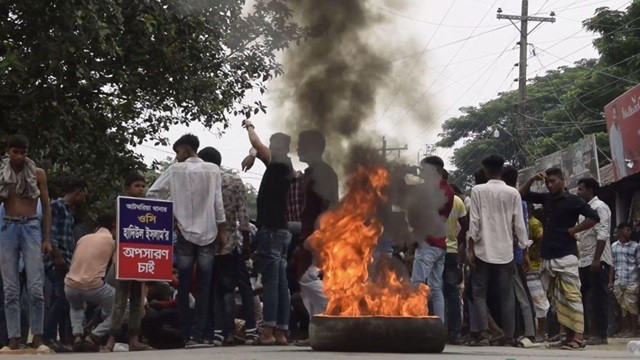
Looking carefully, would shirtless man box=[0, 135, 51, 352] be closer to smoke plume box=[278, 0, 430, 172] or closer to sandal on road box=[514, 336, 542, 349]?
smoke plume box=[278, 0, 430, 172]

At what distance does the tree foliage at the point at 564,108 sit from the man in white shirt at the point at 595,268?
10.8 m

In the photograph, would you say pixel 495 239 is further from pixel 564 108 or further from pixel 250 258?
pixel 564 108

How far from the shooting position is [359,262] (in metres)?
9.59

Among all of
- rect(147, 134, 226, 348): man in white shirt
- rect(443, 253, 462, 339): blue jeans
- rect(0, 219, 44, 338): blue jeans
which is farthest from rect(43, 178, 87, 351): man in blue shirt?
rect(443, 253, 462, 339): blue jeans

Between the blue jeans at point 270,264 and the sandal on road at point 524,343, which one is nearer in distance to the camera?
the blue jeans at point 270,264

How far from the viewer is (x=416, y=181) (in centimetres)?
1126

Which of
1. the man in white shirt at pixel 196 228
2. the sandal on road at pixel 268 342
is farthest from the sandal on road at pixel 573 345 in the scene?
the man in white shirt at pixel 196 228

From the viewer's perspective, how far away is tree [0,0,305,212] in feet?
47.9

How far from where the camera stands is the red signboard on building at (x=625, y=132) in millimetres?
24234

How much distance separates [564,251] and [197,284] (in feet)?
12.4

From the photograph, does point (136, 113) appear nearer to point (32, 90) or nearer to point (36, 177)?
point (32, 90)

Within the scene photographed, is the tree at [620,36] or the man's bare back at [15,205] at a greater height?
the tree at [620,36]

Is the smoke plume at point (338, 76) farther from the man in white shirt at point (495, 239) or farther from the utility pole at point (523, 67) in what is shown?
the utility pole at point (523, 67)

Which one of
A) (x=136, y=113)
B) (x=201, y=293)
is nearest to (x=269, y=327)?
(x=201, y=293)
